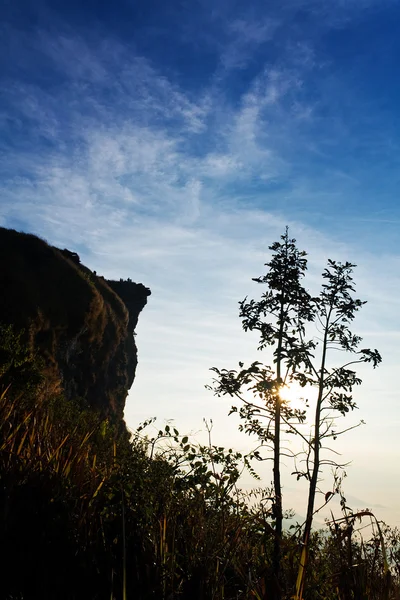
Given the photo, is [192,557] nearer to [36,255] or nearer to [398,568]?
[398,568]

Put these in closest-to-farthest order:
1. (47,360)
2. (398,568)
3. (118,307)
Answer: (398,568) → (47,360) → (118,307)

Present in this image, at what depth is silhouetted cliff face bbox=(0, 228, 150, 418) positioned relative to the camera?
30.9m

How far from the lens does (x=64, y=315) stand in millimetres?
34500

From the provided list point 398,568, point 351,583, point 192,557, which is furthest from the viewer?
point 192,557

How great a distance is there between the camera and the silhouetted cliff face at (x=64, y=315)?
30.9 meters

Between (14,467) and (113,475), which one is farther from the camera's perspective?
(113,475)

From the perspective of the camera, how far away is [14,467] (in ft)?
14.4

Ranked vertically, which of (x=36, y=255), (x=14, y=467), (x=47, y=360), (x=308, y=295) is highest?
(x=36, y=255)

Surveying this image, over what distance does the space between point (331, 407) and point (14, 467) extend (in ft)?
29.6

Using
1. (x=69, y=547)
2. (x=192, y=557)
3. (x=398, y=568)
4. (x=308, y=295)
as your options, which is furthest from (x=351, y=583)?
(x=308, y=295)

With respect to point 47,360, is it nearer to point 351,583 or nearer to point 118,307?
point 118,307

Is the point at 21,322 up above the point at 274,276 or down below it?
above

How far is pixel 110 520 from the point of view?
430 cm

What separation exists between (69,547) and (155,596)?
2.79ft
